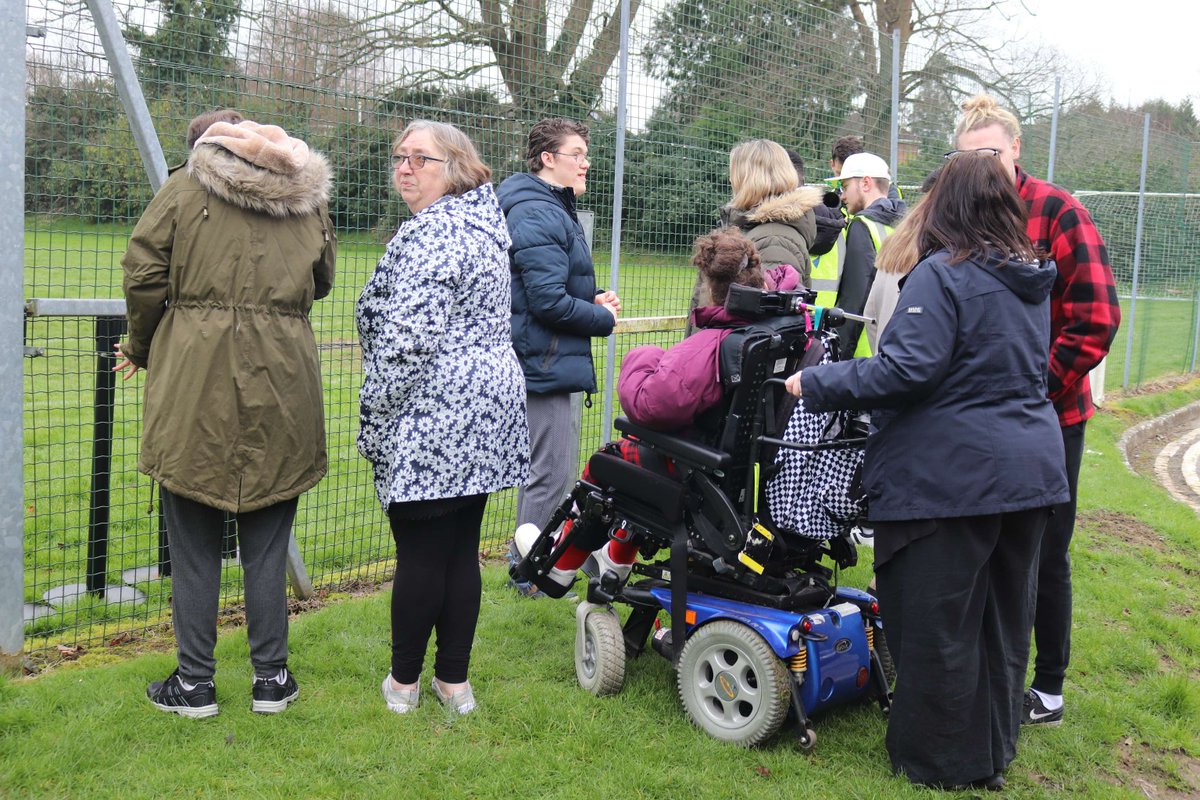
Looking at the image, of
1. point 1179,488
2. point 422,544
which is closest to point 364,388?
point 422,544

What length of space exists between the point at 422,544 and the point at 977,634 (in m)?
1.82

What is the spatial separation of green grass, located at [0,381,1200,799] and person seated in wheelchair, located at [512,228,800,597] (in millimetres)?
637

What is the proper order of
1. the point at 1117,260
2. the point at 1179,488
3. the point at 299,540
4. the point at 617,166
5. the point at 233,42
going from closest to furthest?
the point at 233,42 → the point at 299,540 → the point at 617,166 → the point at 1179,488 → the point at 1117,260

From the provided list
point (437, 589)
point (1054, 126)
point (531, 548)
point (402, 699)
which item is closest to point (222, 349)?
point (437, 589)

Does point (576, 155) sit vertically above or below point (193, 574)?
above

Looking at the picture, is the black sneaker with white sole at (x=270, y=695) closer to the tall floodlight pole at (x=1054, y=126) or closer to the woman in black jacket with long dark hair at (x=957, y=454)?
the woman in black jacket with long dark hair at (x=957, y=454)

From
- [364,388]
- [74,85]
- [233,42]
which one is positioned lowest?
[364,388]

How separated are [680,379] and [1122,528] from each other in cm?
456

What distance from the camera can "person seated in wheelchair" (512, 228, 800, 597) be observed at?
3.54m

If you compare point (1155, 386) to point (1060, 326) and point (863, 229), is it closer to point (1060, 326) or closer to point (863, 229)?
point (863, 229)

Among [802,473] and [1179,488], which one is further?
[1179,488]

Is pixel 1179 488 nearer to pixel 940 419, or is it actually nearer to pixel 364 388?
pixel 940 419

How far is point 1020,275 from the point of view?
309 centimetres

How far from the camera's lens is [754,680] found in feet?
11.6
